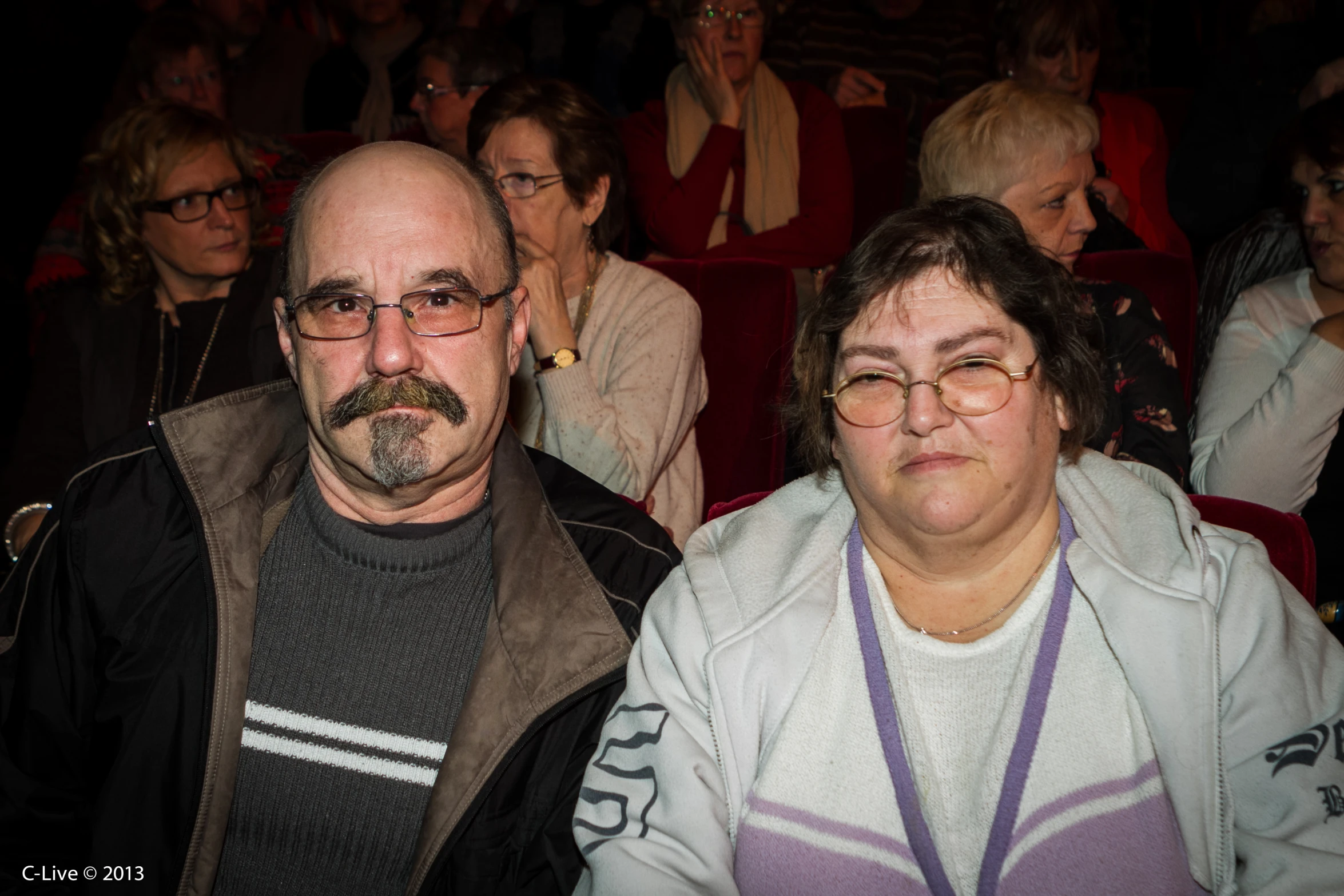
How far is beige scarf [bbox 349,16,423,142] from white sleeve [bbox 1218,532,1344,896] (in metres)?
3.83

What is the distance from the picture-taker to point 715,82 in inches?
129

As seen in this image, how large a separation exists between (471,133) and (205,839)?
1.72m

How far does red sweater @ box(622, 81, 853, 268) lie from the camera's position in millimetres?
3281

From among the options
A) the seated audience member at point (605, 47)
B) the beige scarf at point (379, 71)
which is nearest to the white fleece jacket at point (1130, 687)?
the seated audience member at point (605, 47)

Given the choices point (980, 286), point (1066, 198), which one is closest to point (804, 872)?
point (980, 286)

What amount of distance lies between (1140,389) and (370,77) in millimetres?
3520

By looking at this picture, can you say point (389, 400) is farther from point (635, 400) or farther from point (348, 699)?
point (635, 400)

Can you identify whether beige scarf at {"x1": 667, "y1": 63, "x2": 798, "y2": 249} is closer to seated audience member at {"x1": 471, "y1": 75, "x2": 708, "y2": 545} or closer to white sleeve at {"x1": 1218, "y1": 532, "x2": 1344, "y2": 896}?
seated audience member at {"x1": 471, "y1": 75, "x2": 708, "y2": 545}

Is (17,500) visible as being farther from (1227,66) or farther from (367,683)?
(1227,66)

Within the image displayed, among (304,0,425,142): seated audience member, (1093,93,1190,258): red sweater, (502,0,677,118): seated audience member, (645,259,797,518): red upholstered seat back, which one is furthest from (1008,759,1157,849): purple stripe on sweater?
(304,0,425,142): seated audience member

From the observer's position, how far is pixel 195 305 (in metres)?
2.68

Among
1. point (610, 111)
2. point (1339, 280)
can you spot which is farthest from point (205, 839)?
point (610, 111)

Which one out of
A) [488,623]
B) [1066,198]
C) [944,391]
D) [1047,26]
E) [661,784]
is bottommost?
[661,784]

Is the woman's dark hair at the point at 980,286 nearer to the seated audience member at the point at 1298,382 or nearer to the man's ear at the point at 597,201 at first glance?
the seated audience member at the point at 1298,382
